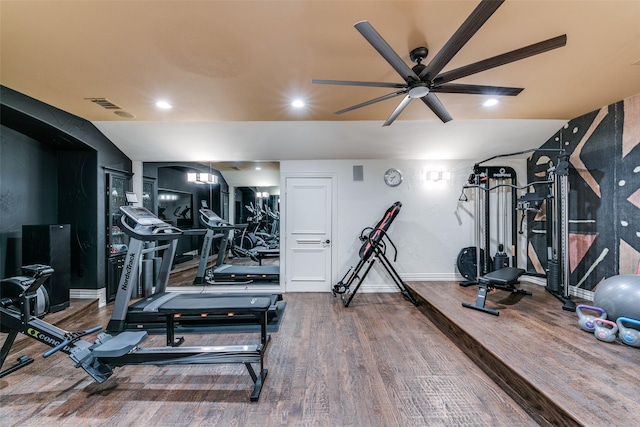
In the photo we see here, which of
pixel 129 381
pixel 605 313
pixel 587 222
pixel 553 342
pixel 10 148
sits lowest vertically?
pixel 129 381

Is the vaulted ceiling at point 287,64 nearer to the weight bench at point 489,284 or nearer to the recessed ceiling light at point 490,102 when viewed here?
the recessed ceiling light at point 490,102

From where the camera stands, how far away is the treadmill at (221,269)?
15.4ft

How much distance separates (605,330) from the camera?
256 cm

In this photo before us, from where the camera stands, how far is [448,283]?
4734 mm

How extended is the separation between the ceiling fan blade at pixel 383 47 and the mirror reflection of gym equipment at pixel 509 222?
2877 mm

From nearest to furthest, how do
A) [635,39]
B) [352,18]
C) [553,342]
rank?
[352,18], [635,39], [553,342]

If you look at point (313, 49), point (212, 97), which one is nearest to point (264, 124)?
point (212, 97)

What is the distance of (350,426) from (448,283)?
3.64 meters

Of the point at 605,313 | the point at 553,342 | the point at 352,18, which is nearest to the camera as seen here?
the point at 352,18

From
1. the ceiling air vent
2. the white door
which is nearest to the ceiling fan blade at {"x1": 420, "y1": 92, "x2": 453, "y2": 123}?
the white door

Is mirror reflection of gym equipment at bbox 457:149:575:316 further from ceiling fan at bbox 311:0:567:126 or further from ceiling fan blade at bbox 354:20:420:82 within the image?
ceiling fan blade at bbox 354:20:420:82

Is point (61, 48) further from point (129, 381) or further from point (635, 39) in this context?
point (635, 39)

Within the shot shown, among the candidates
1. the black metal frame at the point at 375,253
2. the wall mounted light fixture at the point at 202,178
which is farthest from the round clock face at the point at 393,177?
the wall mounted light fixture at the point at 202,178

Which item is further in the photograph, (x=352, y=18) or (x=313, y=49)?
(x=313, y=49)
